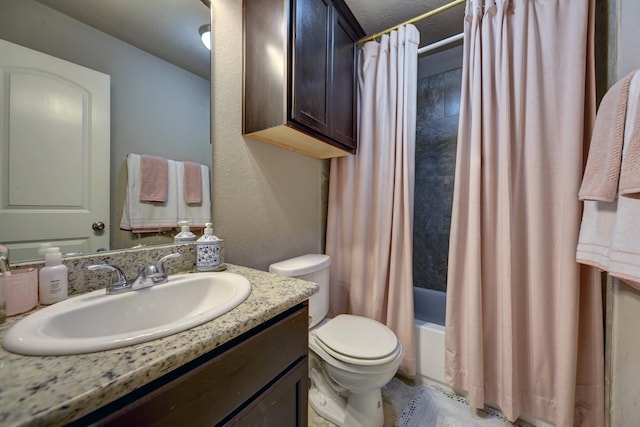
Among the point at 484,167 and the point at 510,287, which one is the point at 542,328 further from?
the point at 484,167

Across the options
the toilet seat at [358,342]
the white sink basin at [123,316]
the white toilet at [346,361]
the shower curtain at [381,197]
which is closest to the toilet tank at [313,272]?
the white toilet at [346,361]

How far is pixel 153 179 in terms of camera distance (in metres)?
0.86

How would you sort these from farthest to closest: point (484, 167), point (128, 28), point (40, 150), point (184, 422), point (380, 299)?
point (380, 299) → point (484, 167) → point (128, 28) → point (40, 150) → point (184, 422)

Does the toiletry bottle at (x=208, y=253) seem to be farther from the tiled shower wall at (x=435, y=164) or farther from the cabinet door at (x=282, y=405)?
the tiled shower wall at (x=435, y=164)

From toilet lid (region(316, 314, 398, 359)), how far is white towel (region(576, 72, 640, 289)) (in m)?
0.80

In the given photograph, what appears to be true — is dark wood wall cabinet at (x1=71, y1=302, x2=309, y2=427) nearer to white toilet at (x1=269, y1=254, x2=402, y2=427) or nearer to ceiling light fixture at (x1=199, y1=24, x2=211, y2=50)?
white toilet at (x1=269, y1=254, x2=402, y2=427)

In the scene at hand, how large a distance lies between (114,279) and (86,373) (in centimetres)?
41

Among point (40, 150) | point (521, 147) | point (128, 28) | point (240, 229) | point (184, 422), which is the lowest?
point (184, 422)

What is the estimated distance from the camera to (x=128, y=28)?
798 mm

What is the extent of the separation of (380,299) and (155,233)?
1.22 meters

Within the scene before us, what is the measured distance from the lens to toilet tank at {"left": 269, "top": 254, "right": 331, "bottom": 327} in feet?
3.75

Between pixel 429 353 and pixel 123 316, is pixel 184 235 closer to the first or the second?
pixel 123 316

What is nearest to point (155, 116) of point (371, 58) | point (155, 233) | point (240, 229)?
point (155, 233)

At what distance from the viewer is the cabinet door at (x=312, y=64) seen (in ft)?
3.22
